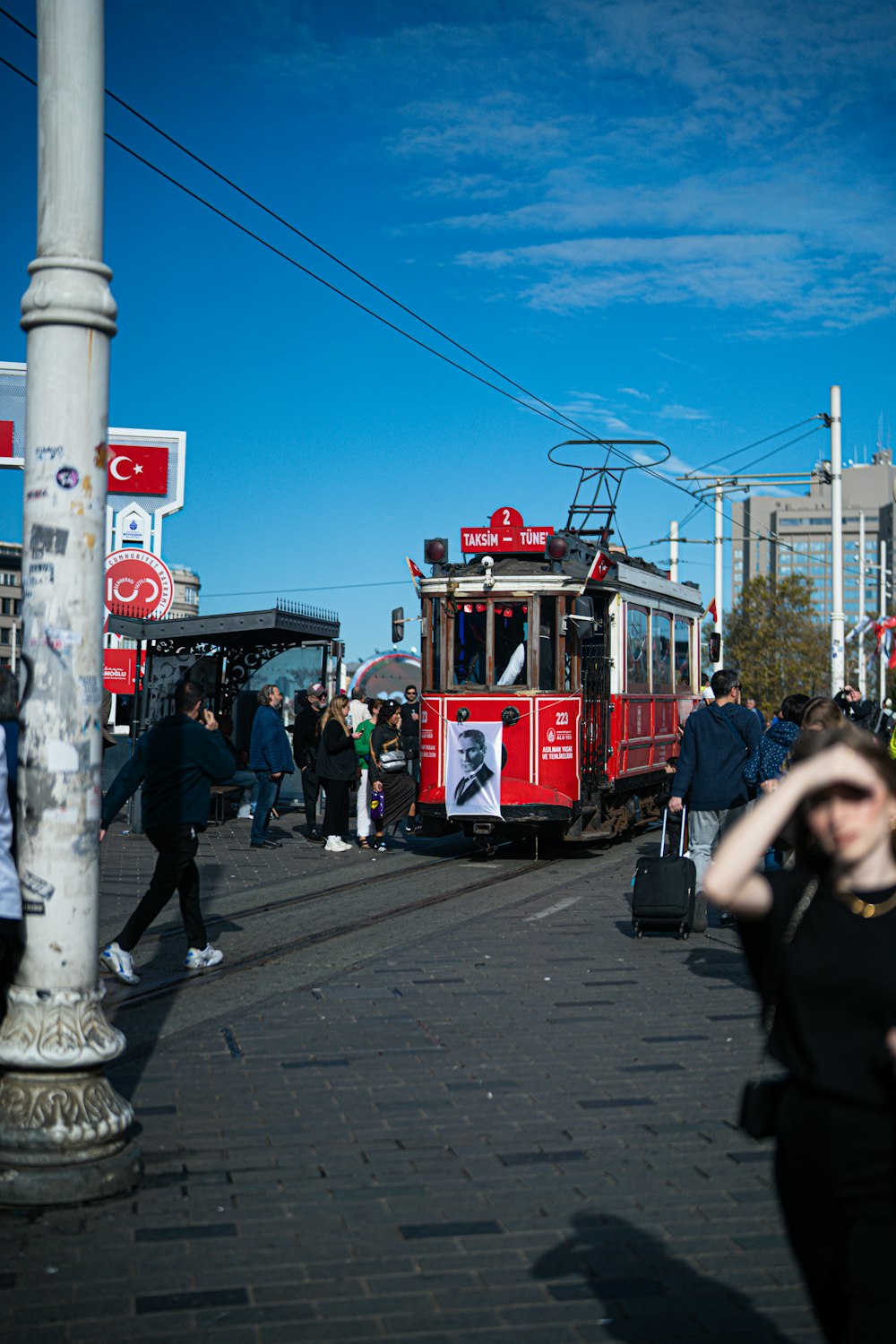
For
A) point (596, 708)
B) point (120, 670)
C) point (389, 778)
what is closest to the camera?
point (596, 708)

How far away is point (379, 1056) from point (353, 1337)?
10.6 ft

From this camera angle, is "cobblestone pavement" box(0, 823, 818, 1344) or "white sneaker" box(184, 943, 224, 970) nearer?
"cobblestone pavement" box(0, 823, 818, 1344)

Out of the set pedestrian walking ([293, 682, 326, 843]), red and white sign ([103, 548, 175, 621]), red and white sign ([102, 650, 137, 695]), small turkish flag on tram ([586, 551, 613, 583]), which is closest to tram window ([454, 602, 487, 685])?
small turkish flag on tram ([586, 551, 613, 583])

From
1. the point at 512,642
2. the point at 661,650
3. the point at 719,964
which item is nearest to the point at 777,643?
the point at 661,650

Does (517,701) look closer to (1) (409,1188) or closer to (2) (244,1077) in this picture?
(2) (244,1077)

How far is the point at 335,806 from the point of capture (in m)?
17.7

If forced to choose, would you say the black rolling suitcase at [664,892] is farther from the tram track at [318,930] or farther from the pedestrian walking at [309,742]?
the pedestrian walking at [309,742]

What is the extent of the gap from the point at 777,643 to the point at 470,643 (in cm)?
4059

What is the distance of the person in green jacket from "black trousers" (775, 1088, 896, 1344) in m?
15.2

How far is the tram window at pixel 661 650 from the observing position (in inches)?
790

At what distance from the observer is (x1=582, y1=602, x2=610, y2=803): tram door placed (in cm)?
1662

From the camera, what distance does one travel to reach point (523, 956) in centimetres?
996

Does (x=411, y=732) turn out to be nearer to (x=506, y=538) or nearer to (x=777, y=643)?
(x=506, y=538)

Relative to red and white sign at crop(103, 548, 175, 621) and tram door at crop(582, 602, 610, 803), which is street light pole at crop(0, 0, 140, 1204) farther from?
red and white sign at crop(103, 548, 175, 621)
